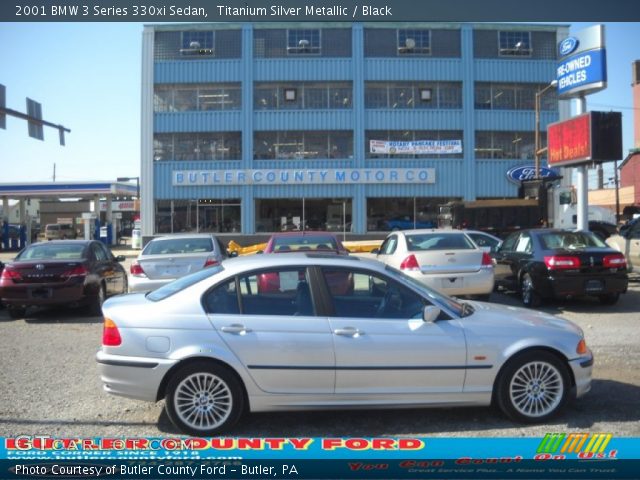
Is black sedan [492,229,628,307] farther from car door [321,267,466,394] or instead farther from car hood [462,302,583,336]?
car door [321,267,466,394]

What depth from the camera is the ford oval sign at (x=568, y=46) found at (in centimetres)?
1642

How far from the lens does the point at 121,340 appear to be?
4.66 meters

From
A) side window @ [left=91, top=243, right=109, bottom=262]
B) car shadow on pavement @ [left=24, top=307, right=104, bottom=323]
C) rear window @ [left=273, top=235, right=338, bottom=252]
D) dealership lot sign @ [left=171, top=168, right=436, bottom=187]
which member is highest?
dealership lot sign @ [left=171, top=168, right=436, bottom=187]

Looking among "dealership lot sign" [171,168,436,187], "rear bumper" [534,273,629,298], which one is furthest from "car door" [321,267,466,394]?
"dealership lot sign" [171,168,436,187]

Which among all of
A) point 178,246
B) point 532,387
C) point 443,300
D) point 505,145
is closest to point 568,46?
point 178,246

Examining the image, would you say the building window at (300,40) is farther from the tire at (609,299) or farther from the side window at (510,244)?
the tire at (609,299)

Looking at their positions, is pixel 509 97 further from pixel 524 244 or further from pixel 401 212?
pixel 524 244

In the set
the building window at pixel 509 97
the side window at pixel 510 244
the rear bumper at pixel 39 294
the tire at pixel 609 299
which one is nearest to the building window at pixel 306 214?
the building window at pixel 509 97

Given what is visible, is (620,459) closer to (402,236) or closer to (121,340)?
(121,340)

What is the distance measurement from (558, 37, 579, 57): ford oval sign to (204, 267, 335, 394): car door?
15143mm

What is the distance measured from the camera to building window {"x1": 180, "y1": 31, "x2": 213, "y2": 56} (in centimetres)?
3425

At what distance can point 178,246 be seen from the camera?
11281mm

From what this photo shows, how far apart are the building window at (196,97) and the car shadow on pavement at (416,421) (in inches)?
1227

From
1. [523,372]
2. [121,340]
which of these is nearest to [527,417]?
[523,372]
